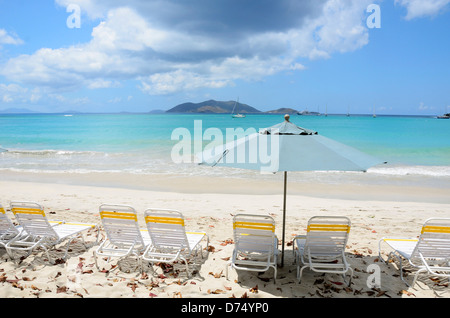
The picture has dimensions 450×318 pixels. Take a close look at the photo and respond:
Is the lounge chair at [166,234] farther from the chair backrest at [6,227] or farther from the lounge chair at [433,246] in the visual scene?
the lounge chair at [433,246]

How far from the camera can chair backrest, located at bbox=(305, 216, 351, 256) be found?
4.07 metres

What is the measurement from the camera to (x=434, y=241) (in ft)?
13.6

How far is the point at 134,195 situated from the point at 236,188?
4.02 meters

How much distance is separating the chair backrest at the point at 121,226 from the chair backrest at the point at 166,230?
22cm

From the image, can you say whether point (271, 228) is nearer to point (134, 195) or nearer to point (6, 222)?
point (6, 222)

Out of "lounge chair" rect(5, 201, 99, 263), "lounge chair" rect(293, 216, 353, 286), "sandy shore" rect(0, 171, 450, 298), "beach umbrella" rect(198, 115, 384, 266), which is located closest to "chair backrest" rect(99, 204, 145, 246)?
"sandy shore" rect(0, 171, 450, 298)

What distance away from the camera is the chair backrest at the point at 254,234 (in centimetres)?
412

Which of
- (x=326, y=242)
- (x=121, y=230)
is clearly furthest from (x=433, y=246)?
(x=121, y=230)

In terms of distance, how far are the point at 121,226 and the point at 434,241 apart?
472 cm

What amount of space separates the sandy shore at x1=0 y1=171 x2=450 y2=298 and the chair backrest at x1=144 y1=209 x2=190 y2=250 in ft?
1.58

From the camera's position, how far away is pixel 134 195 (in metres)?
10.4

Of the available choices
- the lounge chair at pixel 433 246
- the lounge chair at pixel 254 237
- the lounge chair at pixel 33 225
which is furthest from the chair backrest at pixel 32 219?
the lounge chair at pixel 433 246

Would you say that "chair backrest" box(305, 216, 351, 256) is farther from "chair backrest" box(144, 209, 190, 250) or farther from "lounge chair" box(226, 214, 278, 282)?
"chair backrest" box(144, 209, 190, 250)
